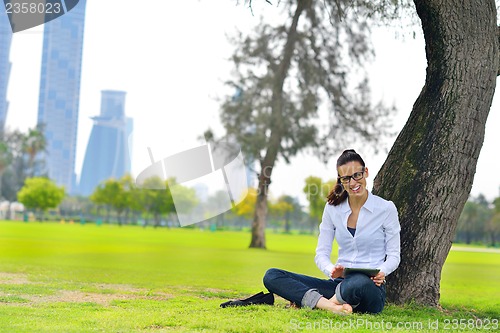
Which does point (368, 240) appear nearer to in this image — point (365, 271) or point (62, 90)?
point (365, 271)

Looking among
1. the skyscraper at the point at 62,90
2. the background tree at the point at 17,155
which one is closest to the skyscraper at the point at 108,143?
the skyscraper at the point at 62,90

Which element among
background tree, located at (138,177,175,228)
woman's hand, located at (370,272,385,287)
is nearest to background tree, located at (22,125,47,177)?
background tree, located at (138,177,175,228)

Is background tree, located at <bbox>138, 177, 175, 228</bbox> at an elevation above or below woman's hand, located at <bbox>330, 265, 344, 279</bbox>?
above

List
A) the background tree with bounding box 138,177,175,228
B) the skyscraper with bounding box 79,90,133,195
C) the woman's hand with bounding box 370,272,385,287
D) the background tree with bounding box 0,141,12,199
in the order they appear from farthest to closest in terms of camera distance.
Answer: the skyscraper with bounding box 79,90,133,195
the background tree with bounding box 0,141,12,199
the background tree with bounding box 138,177,175,228
the woman's hand with bounding box 370,272,385,287

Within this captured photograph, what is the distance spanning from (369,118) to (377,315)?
57.3 feet

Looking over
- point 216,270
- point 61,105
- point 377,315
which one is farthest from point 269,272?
point 61,105

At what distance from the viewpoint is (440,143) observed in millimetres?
5887

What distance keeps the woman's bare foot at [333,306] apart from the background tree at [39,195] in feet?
222

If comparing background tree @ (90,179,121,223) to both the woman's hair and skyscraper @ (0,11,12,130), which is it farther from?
the woman's hair

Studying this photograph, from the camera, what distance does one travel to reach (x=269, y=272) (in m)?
5.23

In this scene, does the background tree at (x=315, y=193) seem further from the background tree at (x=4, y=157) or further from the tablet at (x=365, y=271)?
the background tree at (x=4, y=157)

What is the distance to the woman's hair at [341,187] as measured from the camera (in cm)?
484

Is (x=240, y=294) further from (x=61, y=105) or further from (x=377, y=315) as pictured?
(x=61, y=105)

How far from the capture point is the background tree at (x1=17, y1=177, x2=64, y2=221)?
227ft
